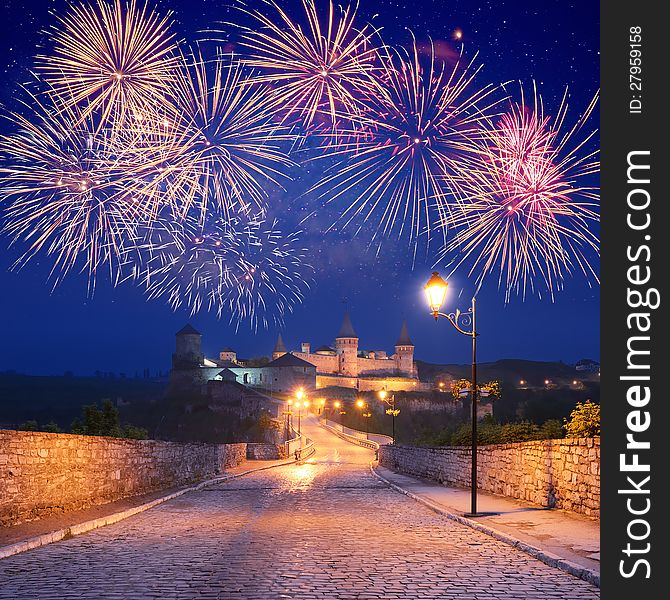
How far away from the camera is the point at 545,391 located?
459ft

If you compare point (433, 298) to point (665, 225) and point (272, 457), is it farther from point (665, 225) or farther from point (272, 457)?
point (272, 457)

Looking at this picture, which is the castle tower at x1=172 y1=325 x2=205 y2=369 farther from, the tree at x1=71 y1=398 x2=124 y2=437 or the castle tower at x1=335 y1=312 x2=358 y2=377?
the tree at x1=71 y1=398 x2=124 y2=437

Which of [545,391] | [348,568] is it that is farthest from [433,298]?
[545,391]

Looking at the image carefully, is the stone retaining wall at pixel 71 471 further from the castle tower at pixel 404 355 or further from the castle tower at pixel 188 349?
the castle tower at pixel 404 355

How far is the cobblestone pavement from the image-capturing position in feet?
20.6

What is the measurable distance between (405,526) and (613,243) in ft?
19.9

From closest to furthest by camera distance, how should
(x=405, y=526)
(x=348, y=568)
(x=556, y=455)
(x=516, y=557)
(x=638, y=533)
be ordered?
(x=638, y=533) < (x=348, y=568) < (x=516, y=557) < (x=405, y=526) < (x=556, y=455)

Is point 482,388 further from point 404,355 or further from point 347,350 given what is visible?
point 404,355

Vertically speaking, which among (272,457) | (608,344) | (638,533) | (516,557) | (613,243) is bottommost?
(272,457)

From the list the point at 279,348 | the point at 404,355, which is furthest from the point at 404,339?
the point at 279,348

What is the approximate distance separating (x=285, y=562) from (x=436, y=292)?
6538mm

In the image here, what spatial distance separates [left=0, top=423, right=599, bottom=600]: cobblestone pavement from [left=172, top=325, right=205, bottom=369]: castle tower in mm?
111620

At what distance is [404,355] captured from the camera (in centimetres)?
14150

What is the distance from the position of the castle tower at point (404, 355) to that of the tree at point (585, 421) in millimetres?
125813
